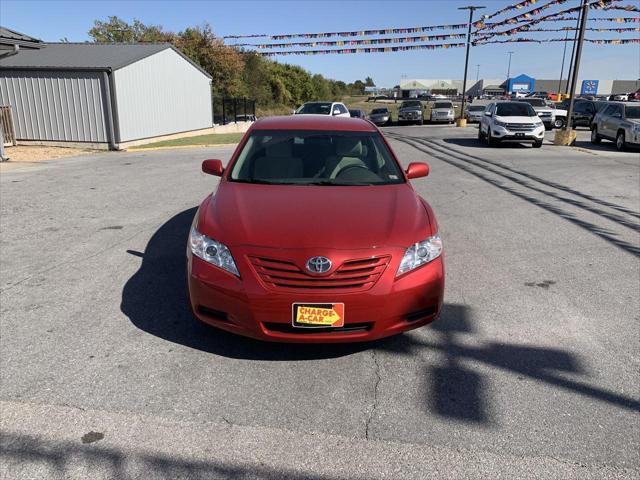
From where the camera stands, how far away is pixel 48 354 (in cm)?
354

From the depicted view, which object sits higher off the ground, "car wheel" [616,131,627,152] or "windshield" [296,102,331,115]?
"windshield" [296,102,331,115]

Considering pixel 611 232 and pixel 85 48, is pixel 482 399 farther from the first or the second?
pixel 85 48

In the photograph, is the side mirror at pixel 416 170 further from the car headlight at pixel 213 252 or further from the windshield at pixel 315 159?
the car headlight at pixel 213 252

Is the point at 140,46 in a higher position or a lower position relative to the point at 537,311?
higher

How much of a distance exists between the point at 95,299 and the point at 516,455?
3600mm

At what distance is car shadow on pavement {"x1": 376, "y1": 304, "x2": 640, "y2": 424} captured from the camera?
3053 mm

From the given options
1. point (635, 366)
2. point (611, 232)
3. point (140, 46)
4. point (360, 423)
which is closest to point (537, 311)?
point (635, 366)

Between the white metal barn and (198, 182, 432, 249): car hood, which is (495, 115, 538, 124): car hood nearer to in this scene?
the white metal barn

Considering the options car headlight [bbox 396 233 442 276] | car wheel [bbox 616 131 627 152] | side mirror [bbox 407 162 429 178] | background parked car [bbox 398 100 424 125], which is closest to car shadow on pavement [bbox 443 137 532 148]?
car wheel [bbox 616 131 627 152]

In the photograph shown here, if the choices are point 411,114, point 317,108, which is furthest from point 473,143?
point 411,114

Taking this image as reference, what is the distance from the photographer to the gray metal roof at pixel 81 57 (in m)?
17.9

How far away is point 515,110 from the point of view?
1862cm

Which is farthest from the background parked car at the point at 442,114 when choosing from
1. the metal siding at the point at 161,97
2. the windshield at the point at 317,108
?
the windshield at the point at 317,108

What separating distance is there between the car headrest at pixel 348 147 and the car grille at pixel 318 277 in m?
1.84
